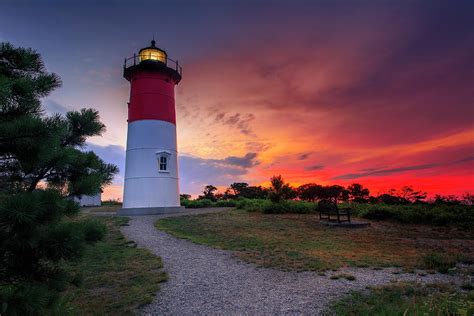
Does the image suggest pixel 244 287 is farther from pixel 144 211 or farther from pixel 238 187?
pixel 238 187

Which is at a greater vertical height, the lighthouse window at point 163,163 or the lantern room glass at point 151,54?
the lantern room glass at point 151,54

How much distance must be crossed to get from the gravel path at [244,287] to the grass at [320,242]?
0.72 metres

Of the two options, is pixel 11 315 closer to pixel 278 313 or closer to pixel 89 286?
pixel 278 313

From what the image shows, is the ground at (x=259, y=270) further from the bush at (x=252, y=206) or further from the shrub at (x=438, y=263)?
the bush at (x=252, y=206)

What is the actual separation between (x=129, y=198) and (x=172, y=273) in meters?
14.6

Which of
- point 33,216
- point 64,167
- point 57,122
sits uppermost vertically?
point 57,122

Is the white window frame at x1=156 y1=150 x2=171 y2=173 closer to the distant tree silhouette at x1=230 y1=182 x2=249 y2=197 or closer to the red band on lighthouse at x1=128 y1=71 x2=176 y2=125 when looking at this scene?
the red band on lighthouse at x1=128 y1=71 x2=176 y2=125

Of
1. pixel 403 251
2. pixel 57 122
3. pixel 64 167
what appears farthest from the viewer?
pixel 403 251

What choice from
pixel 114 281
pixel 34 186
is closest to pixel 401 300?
pixel 114 281

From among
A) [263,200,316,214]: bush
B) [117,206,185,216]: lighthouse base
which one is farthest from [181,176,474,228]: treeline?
[117,206,185,216]: lighthouse base

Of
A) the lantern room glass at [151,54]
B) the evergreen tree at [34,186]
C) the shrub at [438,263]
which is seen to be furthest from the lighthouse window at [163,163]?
the evergreen tree at [34,186]

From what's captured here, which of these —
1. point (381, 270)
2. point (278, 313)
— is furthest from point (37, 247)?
point (381, 270)

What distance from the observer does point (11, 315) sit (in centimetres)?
259

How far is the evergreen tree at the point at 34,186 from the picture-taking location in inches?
108
